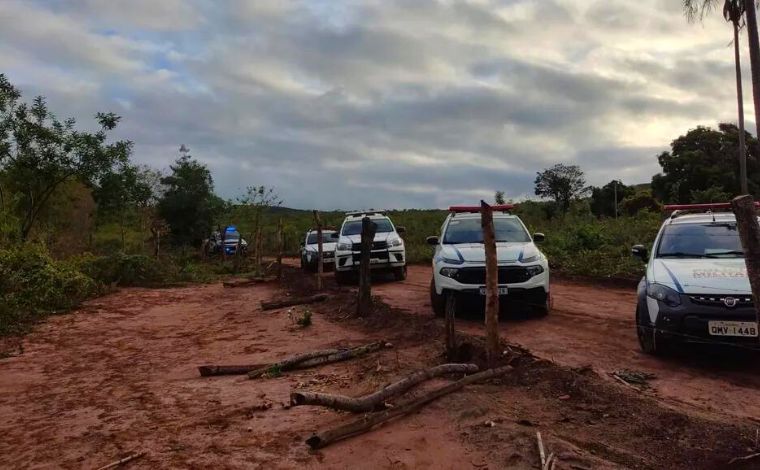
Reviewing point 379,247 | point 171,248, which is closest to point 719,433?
point 379,247

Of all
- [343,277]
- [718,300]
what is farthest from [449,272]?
[343,277]

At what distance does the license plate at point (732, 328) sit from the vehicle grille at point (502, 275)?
10.8ft

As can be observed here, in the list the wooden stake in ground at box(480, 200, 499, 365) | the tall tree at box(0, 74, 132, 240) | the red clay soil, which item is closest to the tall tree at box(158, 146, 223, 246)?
the tall tree at box(0, 74, 132, 240)

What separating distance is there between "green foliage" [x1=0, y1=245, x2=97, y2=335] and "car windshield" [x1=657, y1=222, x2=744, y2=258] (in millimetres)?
11901

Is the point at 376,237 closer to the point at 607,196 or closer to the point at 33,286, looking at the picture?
the point at 33,286

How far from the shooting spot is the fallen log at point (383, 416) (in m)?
4.62

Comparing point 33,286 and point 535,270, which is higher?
point 535,270

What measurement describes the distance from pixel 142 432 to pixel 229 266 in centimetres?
2164

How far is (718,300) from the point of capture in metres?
6.10

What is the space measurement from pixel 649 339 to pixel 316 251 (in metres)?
14.5

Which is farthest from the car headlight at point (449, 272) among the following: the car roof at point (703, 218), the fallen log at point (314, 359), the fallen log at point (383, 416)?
the fallen log at point (383, 416)

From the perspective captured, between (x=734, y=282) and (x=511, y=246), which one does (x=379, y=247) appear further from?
(x=734, y=282)

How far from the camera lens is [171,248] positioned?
33.2 meters

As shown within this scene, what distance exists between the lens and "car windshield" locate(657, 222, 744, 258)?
7.26 m
